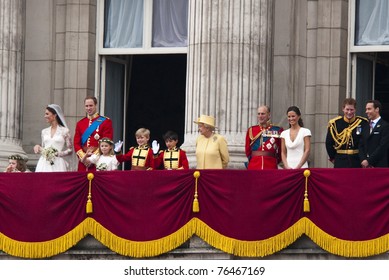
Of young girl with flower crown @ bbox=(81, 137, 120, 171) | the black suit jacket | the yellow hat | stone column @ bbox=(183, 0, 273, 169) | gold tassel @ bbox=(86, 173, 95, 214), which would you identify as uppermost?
stone column @ bbox=(183, 0, 273, 169)

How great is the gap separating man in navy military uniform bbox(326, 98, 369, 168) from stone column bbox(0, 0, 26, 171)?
7.71 m

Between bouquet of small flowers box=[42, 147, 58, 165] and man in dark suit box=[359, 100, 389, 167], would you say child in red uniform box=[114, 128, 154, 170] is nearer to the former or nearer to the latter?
bouquet of small flowers box=[42, 147, 58, 165]

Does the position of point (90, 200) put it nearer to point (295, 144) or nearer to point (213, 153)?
point (213, 153)

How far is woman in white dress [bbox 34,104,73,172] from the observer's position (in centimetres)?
3456

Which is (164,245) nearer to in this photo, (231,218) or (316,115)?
(231,218)

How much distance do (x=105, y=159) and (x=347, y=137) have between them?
4680 mm

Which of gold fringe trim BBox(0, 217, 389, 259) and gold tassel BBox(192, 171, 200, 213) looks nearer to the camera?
gold fringe trim BBox(0, 217, 389, 259)

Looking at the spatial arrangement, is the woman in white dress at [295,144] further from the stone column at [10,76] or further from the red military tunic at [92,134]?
the stone column at [10,76]

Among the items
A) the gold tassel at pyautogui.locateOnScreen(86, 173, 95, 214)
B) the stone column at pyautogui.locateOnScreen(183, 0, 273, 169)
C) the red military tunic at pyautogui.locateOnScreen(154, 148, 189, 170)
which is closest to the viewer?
the gold tassel at pyautogui.locateOnScreen(86, 173, 95, 214)

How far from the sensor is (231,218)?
3192cm

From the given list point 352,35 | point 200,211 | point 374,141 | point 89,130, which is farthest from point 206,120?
point 352,35

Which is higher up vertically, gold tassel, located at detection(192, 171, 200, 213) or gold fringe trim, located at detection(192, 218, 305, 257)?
gold tassel, located at detection(192, 171, 200, 213)

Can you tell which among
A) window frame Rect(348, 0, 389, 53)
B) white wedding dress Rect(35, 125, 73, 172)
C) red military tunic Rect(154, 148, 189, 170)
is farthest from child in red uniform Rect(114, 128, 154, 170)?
window frame Rect(348, 0, 389, 53)

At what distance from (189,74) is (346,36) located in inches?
160
